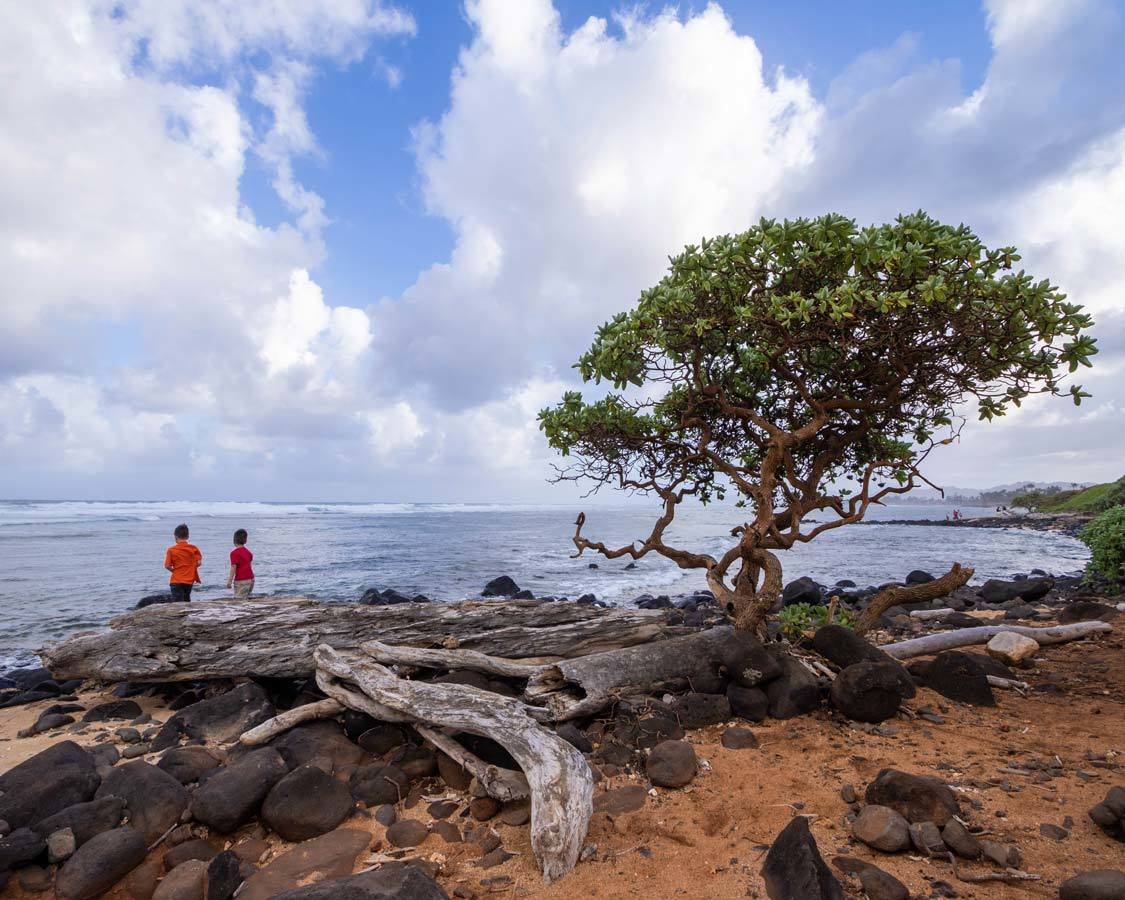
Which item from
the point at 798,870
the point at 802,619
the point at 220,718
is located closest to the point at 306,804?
the point at 220,718

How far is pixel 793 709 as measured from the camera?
233 inches

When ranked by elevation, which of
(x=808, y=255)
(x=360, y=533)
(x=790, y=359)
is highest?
(x=808, y=255)

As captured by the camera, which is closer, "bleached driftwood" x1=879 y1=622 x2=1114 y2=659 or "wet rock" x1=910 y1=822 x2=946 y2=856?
"wet rock" x1=910 y1=822 x2=946 y2=856

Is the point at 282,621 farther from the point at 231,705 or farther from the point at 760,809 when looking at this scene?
the point at 760,809

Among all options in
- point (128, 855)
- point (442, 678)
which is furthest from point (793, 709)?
point (128, 855)

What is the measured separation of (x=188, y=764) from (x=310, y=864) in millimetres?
2323

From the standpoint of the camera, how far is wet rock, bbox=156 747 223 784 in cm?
538

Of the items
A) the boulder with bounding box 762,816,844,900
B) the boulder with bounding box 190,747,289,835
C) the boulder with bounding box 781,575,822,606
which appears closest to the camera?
the boulder with bounding box 762,816,844,900

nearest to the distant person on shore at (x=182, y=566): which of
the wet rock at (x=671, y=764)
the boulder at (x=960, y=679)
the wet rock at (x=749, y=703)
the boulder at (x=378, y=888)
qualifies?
the boulder at (x=378, y=888)

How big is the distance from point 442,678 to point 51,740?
511 cm

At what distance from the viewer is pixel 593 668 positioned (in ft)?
20.0

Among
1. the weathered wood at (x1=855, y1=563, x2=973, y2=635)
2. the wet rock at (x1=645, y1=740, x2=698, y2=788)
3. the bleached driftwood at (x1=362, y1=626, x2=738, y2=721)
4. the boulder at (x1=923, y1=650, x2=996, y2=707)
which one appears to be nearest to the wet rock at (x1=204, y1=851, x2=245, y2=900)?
the bleached driftwood at (x1=362, y1=626, x2=738, y2=721)

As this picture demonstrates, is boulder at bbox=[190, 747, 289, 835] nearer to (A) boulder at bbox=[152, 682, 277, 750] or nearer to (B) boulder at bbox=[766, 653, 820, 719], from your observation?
(A) boulder at bbox=[152, 682, 277, 750]

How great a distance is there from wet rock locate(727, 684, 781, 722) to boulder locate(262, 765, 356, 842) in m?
3.86
